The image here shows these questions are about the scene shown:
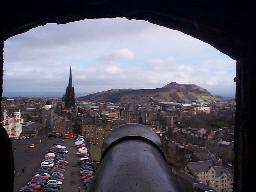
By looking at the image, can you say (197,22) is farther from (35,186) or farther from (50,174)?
(50,174)

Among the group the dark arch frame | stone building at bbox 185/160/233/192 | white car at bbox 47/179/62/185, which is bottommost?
stone building at bbox 185/160/233/192

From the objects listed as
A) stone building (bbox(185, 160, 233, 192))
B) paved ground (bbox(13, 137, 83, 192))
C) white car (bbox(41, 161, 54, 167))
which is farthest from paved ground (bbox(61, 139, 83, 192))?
stone building (bbox(185, 160, 233, 192))

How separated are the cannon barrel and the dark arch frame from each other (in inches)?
24.3

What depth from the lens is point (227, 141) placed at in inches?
1612

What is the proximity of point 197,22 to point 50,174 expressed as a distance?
68.0ft

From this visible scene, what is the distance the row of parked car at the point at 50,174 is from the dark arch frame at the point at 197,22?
586 inches

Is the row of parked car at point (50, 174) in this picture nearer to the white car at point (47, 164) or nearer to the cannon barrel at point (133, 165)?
the white car at point (47, 164)

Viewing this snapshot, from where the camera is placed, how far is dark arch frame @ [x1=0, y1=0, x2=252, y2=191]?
2.79 meters

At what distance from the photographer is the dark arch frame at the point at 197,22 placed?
2793mm

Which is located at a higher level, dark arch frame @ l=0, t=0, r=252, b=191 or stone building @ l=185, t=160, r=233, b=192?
dark arch frame @ l=0, t=0, r=252, b=191

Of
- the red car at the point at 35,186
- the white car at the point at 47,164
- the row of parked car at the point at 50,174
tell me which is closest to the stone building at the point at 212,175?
the row of parked car at the point at 50,174

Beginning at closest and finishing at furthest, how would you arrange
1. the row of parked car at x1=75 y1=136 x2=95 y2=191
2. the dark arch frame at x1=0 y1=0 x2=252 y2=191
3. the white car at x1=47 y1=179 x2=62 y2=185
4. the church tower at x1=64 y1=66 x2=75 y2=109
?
the dark arch frame at x1=0 y1=0 x2=252 y2=191
the row of parked car at x1=75 y1=136 x2=95 y2=191
the white car at x1=47 y1=179 x2=62 y2=185
the church tower at x1=64 y1=66 x2=75 y2=109

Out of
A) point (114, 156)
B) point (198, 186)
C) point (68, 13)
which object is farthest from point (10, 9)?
point (198, 186)

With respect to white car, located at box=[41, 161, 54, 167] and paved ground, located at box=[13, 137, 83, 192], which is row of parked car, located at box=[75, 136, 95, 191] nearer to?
paved ground, located at box=[13, 137, 83, 192]
